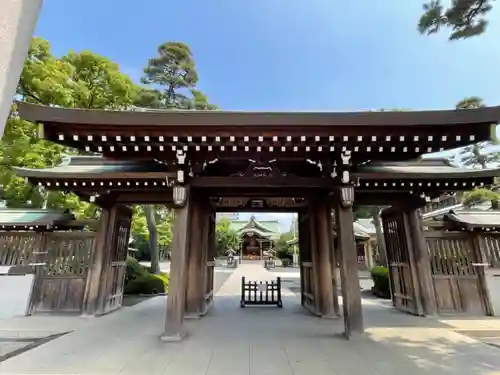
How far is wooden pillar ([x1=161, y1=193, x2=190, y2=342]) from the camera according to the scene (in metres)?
5.09

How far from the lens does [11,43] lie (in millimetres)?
1577

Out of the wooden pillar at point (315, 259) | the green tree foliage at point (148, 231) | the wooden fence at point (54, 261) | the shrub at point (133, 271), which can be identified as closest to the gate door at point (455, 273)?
the wooden pillar at point (315, 259)

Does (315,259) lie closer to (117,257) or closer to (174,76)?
(117,257)

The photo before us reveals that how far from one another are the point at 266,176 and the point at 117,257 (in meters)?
5.31

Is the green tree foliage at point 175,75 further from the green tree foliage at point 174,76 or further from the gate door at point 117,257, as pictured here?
the gate door at point 117,257

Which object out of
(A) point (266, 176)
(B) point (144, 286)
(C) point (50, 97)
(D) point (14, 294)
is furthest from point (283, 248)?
(A) point (266, 176)

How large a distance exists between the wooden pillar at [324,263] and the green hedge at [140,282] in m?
7.31

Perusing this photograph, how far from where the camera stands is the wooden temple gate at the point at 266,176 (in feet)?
15.5

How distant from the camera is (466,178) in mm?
6379

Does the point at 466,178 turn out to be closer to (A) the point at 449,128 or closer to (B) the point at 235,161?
(A) the point at 449,128

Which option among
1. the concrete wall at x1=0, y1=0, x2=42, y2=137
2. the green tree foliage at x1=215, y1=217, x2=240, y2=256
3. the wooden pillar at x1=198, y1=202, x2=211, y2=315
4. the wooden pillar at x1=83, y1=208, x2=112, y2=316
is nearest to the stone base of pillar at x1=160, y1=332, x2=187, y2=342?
the wooden pillar at x1=198, y1=202, x2=211, y2=315

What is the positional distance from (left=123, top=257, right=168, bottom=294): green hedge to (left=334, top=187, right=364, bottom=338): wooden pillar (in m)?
8.63

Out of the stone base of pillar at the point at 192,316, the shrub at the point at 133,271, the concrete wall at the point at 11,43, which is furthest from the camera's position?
the shrub at the point at 133,271

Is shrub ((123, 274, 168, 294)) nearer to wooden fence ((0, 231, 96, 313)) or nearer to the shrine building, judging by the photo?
wooden fence ((0, 231, 96, 313))
